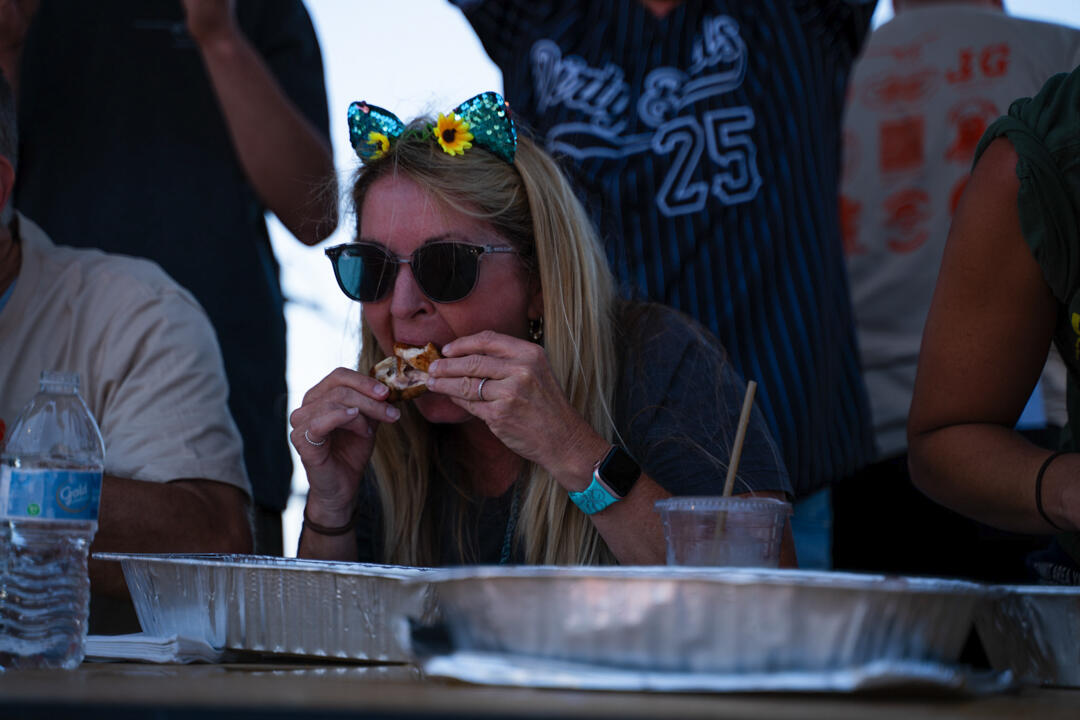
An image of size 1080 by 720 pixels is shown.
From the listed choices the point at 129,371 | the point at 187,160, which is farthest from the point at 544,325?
the point at 187,160

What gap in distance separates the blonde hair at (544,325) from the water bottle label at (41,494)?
913mm

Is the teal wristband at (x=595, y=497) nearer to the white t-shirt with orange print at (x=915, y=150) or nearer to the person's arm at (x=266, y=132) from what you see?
the person's arm at (x=266, y=132)

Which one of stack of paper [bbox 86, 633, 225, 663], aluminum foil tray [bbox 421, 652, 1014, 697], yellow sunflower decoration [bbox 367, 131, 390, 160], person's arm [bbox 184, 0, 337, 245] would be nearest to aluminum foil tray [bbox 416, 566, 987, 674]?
aluminum foil tray [bbox 421, 652, 1014, 697]

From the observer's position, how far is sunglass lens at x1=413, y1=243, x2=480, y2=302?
7.18ft

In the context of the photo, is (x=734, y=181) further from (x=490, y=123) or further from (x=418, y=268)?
(x=418, y=268)

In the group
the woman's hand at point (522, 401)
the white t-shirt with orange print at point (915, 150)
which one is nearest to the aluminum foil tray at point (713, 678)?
the woman's hand at point (522, 401)

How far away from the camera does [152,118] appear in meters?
3.13

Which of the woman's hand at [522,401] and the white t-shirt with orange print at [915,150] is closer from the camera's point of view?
the woman's hand at [522,401]

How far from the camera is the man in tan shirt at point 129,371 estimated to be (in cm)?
239

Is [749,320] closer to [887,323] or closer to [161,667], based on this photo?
Result: [887,323]

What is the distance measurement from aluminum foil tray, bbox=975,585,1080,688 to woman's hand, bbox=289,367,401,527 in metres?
1.10

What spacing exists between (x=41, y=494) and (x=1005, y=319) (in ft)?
4.90

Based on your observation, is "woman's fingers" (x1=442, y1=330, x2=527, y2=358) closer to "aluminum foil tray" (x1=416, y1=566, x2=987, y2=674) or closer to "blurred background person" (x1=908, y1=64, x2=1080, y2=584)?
"blurred background person" (x1=908, y1=64, x2=1080, y2=584)

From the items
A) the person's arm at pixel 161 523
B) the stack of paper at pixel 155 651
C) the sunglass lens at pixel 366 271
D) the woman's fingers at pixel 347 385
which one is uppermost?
the sunglass lens at pixel 366 271
